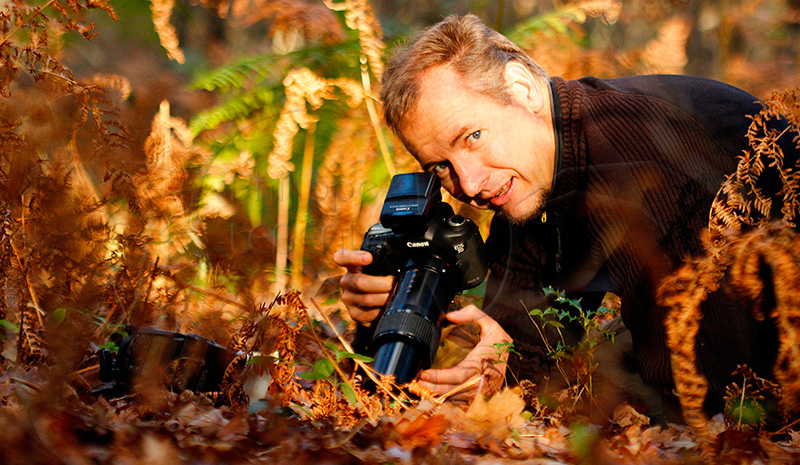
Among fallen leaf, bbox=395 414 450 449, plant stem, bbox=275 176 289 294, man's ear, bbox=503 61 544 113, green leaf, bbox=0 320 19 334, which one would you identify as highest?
man's ear, bbox=503 61 544 113

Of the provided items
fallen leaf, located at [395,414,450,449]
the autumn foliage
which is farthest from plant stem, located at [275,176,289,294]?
fallen leaf, located at [395,414,450,449]

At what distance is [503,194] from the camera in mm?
2037

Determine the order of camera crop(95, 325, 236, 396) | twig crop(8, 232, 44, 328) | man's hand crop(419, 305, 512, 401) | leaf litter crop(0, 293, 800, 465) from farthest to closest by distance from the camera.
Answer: man's hand crop(419, 305, 512, 401)
twig crop(8, 232, 44, 328)
camera crop(95, 325, 236, 396)
leaf litter crop(0, 293, 800, 465)

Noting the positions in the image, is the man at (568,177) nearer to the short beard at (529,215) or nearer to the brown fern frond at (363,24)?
the short beard at (529,215)

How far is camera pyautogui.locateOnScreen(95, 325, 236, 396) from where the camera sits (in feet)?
3.95

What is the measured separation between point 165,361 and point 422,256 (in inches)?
31.7

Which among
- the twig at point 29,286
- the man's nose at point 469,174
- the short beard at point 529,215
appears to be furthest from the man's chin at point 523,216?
the twig at point 29,286

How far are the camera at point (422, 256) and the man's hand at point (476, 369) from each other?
0.05m

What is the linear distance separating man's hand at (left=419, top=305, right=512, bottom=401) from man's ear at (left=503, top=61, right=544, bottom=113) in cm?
72

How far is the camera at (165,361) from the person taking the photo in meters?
1.21

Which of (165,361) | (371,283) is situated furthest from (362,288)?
(165,361)

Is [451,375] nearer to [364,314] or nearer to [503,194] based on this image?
[364,314]

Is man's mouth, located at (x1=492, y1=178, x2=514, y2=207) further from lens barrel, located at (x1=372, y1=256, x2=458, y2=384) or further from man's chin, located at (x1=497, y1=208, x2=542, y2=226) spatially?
lens barrel, located at (x1=372, y1=256, x2=458, y2=384)

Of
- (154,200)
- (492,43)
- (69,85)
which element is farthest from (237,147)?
(69,85)
